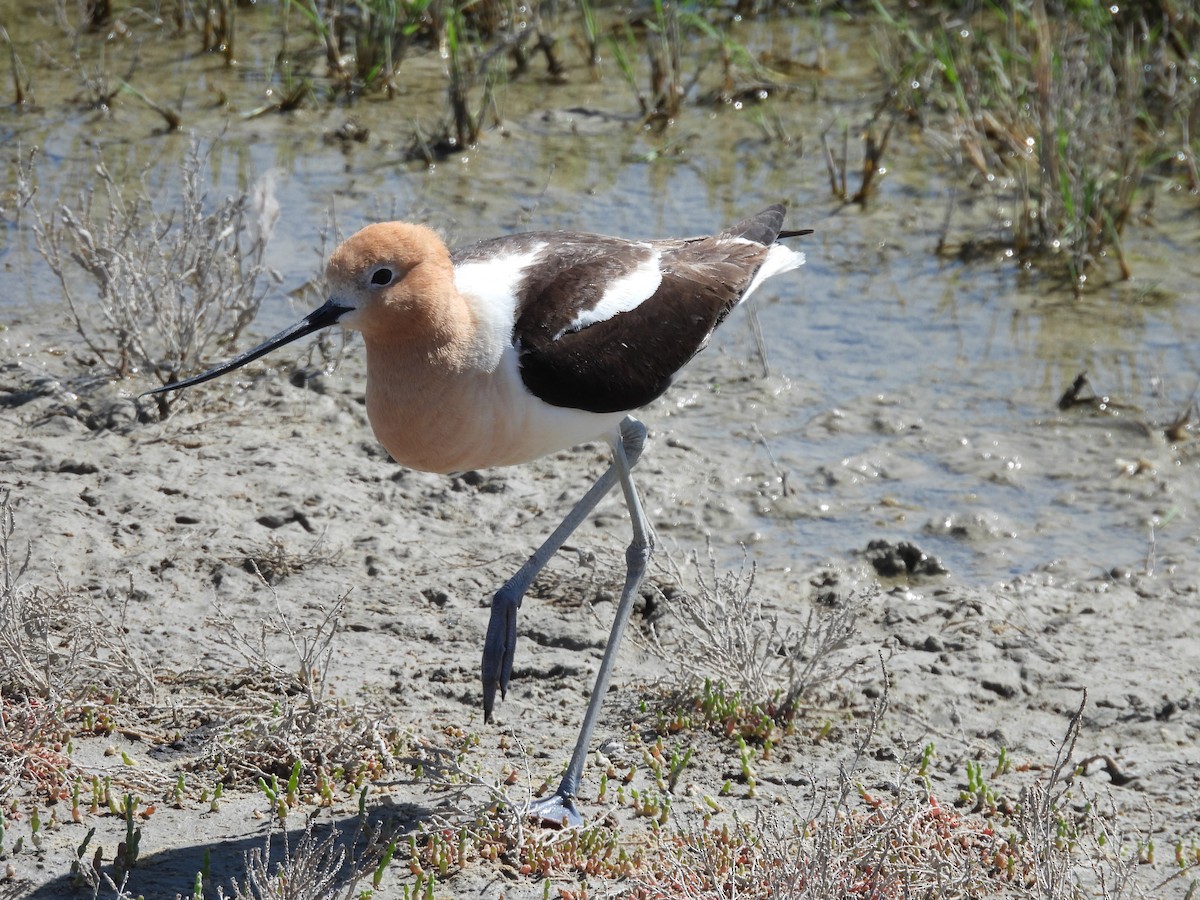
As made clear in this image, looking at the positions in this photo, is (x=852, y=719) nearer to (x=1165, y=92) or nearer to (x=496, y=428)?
(x=496, y=428)

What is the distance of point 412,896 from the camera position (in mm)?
3182

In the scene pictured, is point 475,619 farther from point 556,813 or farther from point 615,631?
point 556,813

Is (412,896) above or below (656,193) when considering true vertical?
below

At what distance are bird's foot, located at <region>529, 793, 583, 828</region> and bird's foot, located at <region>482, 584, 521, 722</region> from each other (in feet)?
0.81

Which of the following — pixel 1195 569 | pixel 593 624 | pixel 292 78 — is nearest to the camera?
pixel 593 624

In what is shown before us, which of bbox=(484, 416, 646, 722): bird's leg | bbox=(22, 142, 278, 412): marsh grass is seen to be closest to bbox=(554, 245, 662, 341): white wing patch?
bbox=(484, 416, 646, 722): bird's leg

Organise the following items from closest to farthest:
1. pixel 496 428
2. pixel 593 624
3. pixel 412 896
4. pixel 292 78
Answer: pixel 412 896 < pixel 496 428 < pixel 593 624 < pixel 292 78

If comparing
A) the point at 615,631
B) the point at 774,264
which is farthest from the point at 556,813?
the point at 774,264

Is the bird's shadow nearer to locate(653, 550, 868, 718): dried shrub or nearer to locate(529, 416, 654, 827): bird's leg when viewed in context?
locate(529, 416, 654, 827): bird's leg

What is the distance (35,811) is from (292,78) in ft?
18.4

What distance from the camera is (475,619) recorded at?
4.38 meters

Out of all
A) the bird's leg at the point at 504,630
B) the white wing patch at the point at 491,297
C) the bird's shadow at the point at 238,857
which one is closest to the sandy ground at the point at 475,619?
the bird's shadow at the point at 238,857

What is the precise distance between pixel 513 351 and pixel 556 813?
42.4 inches

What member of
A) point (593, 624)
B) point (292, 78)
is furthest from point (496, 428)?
point (292, 78)
